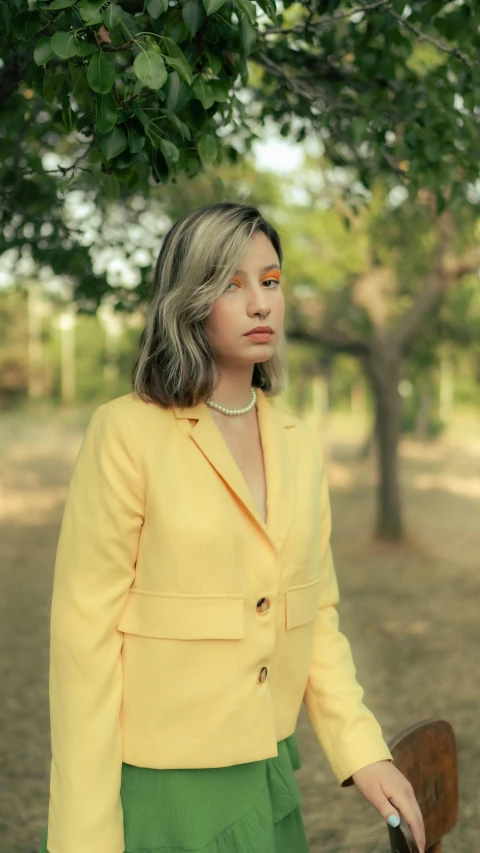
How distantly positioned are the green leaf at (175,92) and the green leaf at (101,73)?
0.14m

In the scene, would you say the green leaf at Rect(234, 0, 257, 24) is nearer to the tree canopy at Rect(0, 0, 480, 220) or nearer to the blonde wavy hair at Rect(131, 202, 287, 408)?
the tree canopy at Rect(0, 0, 480, 220)

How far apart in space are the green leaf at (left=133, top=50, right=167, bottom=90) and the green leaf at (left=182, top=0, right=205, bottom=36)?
211 millimetres

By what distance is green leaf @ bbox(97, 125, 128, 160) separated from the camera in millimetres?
1917

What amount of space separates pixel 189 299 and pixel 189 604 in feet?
1.95

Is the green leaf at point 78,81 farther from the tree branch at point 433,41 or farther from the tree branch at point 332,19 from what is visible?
the tree branch at point 433,41

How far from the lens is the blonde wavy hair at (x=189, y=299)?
1.75m

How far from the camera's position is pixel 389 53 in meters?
3.00

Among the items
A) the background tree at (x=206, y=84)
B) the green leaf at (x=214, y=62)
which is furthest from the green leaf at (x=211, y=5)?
the green leaf at (x=214, y=62)

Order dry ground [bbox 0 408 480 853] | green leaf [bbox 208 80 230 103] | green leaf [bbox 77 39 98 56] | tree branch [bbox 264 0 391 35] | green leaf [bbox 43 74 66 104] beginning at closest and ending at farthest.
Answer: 1. green leaf [bbox 77 39 98 56]
2. green leaf [bbox 43 74 66 104]
3. green leaf [bbox 208 80 230 103]
4. tree branch [bbox 264 0 391 35]
5. dry ground [bbox 0 408 480 853]

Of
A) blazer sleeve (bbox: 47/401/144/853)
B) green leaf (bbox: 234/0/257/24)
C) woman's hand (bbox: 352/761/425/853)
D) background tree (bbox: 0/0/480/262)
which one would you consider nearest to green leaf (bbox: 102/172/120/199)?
background tree (bbox: 0/0/480/262)

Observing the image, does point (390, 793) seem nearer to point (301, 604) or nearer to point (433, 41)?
point (301, 604)

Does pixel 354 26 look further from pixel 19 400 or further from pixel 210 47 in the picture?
pixel 19 400

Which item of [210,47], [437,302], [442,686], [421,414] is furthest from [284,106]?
[421,414]

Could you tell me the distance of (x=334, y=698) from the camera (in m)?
1.89
